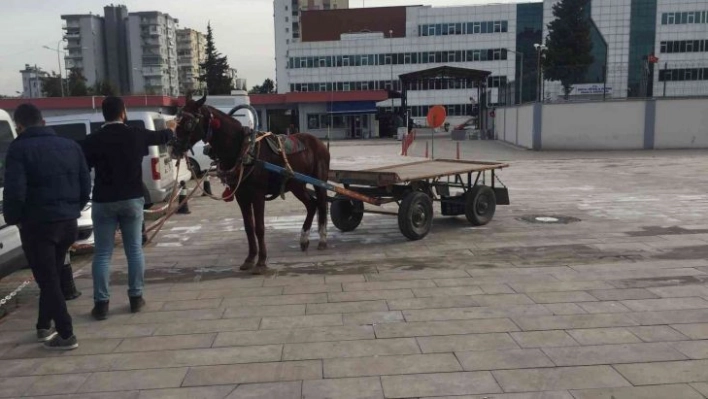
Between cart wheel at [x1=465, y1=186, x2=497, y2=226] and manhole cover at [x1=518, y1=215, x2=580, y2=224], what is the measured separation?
0.81 m

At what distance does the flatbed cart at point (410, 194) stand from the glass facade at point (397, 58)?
7435cm

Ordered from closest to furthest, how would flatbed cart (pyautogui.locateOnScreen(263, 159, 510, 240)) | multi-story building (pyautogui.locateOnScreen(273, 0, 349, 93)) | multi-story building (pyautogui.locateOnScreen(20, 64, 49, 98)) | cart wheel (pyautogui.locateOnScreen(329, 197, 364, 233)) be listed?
flatbed cart (pyautogui.locateOnScreen(263, 159, 510, 240)), cart wheel (pyautogui.locateOnScreen(329, 197, 364, 233)), multi-story building (pyautogui.locateOnScreen(20, 64, 49, 98)), multi-story building (pyautogui.locateOnScreen(273, 0, 349, 93))

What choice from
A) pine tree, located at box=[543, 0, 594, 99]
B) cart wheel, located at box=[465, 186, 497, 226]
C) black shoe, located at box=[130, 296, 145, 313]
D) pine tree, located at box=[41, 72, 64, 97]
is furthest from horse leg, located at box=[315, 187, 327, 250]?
pine tree, located at box=[41, 72, 64, 97]

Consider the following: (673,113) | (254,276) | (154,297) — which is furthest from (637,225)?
(673,113)

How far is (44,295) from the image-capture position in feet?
15.9

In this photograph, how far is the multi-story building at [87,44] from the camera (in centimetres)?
13112

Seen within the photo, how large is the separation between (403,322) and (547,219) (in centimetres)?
610

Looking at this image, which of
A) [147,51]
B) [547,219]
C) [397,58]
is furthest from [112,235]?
[147,51]

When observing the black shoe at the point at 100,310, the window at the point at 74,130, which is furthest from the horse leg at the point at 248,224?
the window at the point at 74,130

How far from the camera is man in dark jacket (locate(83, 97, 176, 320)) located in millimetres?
5336

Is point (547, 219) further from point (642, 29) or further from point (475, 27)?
point (642, 29)

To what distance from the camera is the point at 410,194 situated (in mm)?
8750

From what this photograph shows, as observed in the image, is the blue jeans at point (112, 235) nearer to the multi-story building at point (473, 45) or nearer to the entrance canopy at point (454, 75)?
the entrance canopy at point (454, 75)

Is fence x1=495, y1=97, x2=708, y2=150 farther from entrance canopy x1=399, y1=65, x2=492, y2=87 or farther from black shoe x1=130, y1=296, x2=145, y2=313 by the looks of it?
black shoe x1=130, y1=296, x2=145, y2=313
